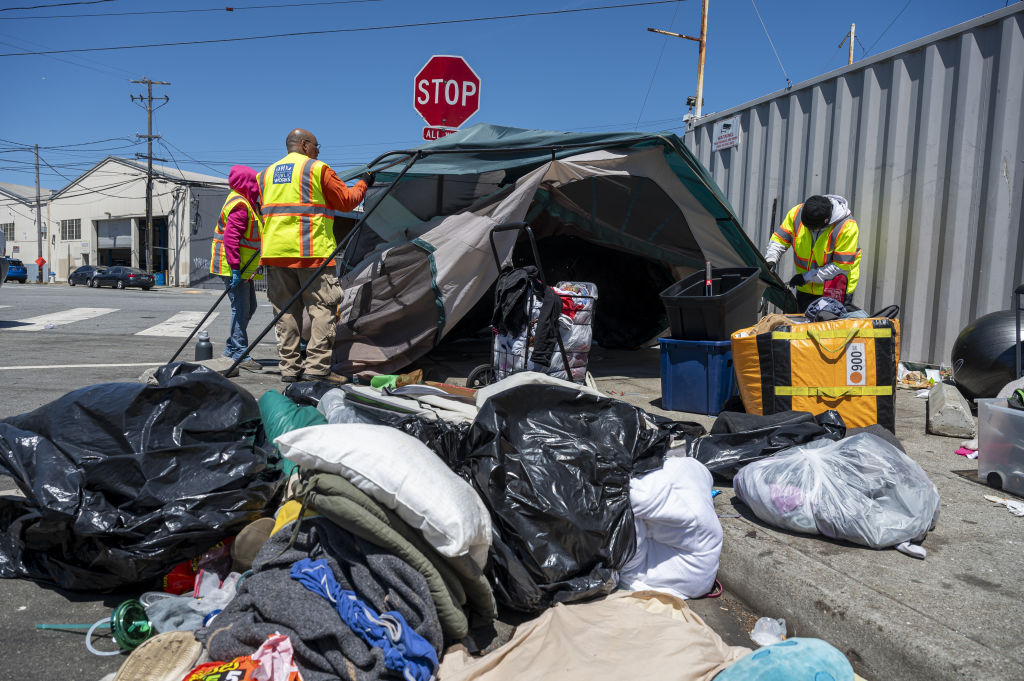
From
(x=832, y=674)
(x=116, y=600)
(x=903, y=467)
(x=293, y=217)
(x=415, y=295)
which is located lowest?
(x=116, y=600)

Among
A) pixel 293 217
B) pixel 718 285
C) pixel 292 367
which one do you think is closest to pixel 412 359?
pixel 292 367

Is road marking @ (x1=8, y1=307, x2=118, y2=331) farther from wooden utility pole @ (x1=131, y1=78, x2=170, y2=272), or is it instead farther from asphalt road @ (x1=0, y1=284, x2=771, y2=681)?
wooden utility pole @ (x1=131, y1=78, x2=170, y2=272)

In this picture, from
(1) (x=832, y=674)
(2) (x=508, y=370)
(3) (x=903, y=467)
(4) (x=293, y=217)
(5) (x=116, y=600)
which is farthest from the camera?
(4) (x=293, y=217)

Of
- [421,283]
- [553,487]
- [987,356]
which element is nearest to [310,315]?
[421,283]

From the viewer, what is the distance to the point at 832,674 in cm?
162

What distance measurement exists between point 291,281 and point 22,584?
306cm

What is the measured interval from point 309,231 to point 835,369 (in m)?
3.66

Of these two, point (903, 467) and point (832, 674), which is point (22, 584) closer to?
point (832, 674)

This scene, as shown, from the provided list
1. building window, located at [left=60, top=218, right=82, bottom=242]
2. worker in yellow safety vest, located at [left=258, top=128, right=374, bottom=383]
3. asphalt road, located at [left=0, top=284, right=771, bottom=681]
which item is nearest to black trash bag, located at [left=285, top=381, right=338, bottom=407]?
asphalt road, located at [left=0, top=284, right=771, bottom=681]

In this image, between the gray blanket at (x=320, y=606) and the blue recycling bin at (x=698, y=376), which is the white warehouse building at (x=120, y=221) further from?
the gray blanket at (x=320, y=606)

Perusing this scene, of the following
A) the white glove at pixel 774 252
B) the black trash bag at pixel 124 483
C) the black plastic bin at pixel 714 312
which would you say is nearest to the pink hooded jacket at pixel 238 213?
the black trash bag at pixel 124 483

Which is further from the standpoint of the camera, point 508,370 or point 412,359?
point 412,359

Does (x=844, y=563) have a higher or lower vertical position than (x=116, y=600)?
higher

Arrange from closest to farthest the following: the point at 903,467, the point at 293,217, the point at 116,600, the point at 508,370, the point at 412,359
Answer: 1. the point at 116,600
2. the point at 903,467
3. the point at 508,370
4. the point at 293,217
5. the point at 412,359
